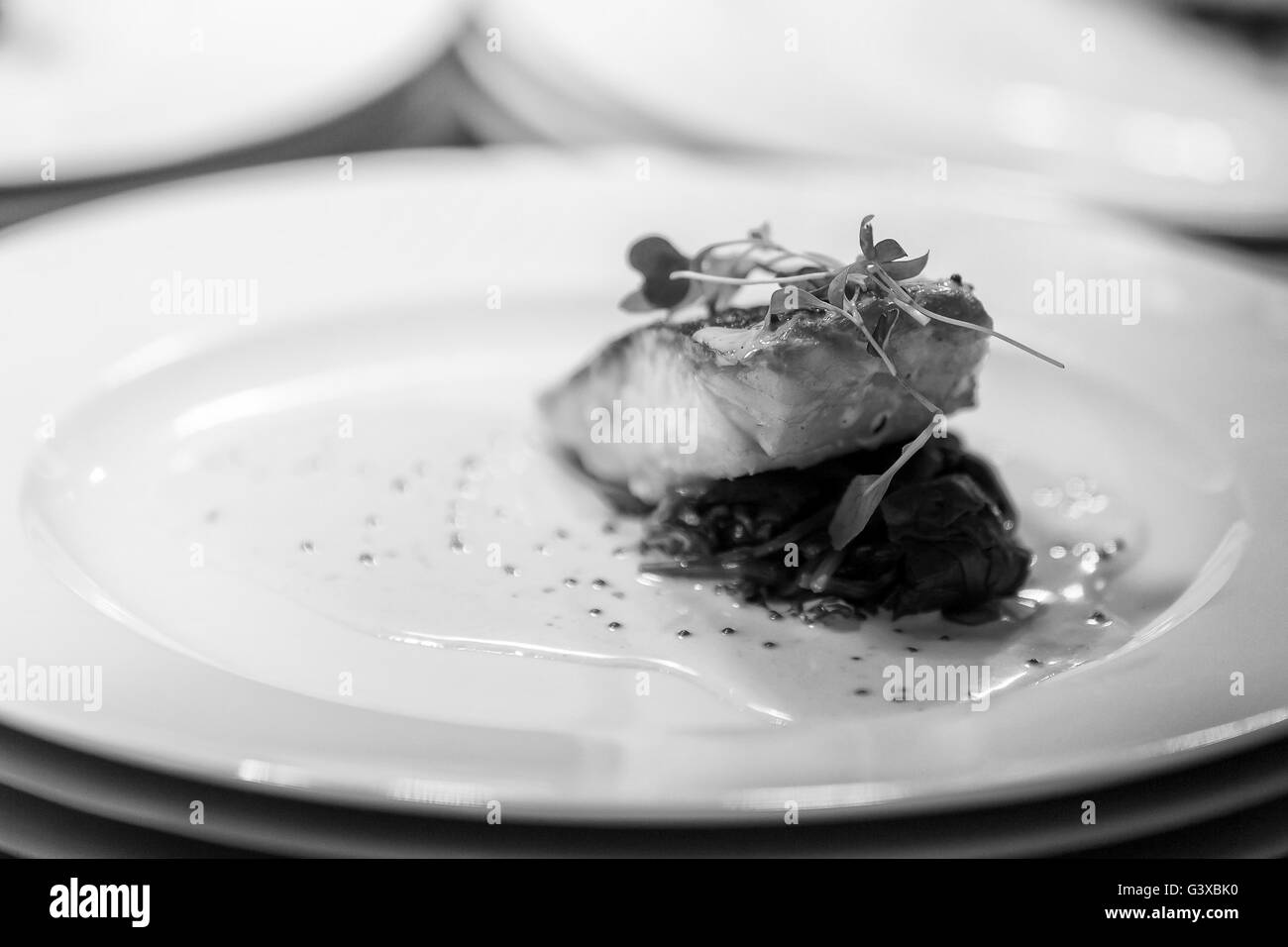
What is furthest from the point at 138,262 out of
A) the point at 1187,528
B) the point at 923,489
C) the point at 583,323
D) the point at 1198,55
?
the point at 1198,55

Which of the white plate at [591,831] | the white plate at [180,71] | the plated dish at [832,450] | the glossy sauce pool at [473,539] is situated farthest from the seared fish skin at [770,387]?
the white plate at [180,71]

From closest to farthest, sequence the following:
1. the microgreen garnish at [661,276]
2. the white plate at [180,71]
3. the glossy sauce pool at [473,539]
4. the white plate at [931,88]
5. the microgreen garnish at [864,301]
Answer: the glossy sauce pool at [473,539] → the microgreen garnish at [864,301] → the microgreen garnish at [661,276] → the white plate at [180,71] → the white plate at [931,88]

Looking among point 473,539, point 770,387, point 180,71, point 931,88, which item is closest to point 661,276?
point 770,387

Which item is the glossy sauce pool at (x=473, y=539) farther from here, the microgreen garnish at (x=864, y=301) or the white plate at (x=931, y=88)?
the white plate at (x=931, y=88)

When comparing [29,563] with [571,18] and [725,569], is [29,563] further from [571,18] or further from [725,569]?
[571,18]

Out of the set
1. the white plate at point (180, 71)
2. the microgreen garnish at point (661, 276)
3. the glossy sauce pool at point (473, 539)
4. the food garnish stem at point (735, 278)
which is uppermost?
the white plate at point (180, 71)

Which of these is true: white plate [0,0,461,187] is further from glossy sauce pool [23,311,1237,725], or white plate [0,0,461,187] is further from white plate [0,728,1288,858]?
white plate [0,728,1288,858]

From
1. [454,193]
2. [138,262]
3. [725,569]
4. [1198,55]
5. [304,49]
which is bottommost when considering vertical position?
[725,569]
